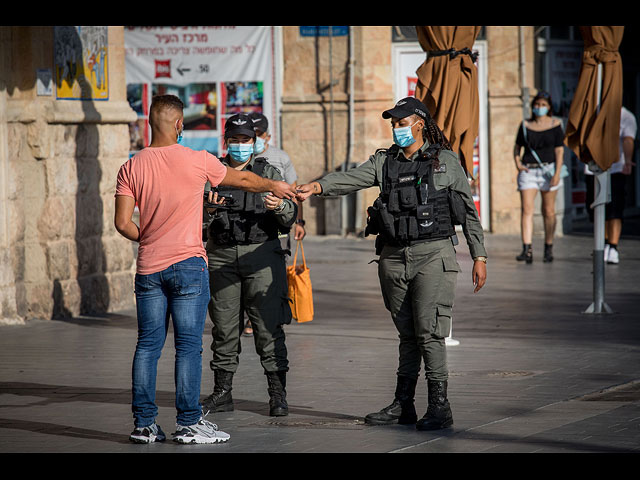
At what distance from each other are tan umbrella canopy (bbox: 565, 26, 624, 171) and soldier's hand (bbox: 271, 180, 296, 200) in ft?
16.9

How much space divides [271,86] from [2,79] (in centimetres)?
906

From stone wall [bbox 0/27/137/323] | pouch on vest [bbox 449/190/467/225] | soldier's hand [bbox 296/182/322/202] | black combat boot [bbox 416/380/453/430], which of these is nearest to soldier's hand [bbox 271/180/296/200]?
soldier's hand [bbox 296/182/322/202]

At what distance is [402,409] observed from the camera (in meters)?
7.35

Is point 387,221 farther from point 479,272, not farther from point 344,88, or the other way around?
point 344,88

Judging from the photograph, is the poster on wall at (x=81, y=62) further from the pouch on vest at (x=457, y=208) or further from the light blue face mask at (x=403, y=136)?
the pouch on vest at (x=457, y=208)

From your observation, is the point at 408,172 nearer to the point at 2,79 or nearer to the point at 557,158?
the point at 2,79

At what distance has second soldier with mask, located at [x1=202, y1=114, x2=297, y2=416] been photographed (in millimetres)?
7742

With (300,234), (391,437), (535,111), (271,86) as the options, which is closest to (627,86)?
(271,86)

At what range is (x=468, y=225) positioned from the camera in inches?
290

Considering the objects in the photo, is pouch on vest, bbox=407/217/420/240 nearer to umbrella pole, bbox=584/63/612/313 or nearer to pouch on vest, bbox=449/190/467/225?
→ pouch on vest, bbox=449/190/467/225

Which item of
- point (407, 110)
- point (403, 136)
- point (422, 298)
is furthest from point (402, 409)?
point (407, 110)

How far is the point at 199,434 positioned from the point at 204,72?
48.0 ft

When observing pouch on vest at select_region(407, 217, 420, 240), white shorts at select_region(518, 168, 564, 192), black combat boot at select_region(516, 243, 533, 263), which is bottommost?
black combat boot at select_region(516, 243, 533, 263)

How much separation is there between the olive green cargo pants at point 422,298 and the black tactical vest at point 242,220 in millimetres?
813
